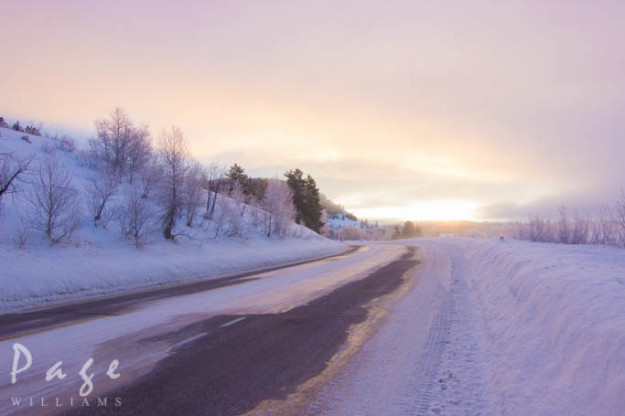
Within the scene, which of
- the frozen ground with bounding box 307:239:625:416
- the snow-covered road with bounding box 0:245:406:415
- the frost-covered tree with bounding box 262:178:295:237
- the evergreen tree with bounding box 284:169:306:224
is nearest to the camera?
the frozen ground with bounding box 307:239:625:416

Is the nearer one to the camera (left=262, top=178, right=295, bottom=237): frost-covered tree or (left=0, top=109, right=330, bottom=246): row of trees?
(left=0, top=109, right=330, bottom=246): row of trees

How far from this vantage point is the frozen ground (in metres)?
3.94

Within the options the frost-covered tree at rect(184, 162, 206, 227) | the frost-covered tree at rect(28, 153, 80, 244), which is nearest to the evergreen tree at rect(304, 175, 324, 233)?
the frost-covered tree at rect(184, 162, 206, 227)

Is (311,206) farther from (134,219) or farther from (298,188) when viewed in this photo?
(134,219)

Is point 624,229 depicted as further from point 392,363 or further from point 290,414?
point 290,414

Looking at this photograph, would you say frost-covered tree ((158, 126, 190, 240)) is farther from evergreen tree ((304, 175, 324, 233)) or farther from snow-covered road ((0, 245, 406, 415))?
evergreen tree ((304, 175, 324, 233))

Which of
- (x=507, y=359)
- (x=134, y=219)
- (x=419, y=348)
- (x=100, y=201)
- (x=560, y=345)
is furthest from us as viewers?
(x=100, y=201)

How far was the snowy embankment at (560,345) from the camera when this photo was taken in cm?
374

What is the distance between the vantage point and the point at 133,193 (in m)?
23.6

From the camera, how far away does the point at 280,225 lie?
1634 inches

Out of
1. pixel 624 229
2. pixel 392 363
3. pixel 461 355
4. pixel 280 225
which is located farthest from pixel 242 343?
pixel 280 225

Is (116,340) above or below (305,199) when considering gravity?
below

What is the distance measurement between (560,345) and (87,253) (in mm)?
18271

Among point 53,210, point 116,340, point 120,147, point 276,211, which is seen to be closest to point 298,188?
point 276,211
